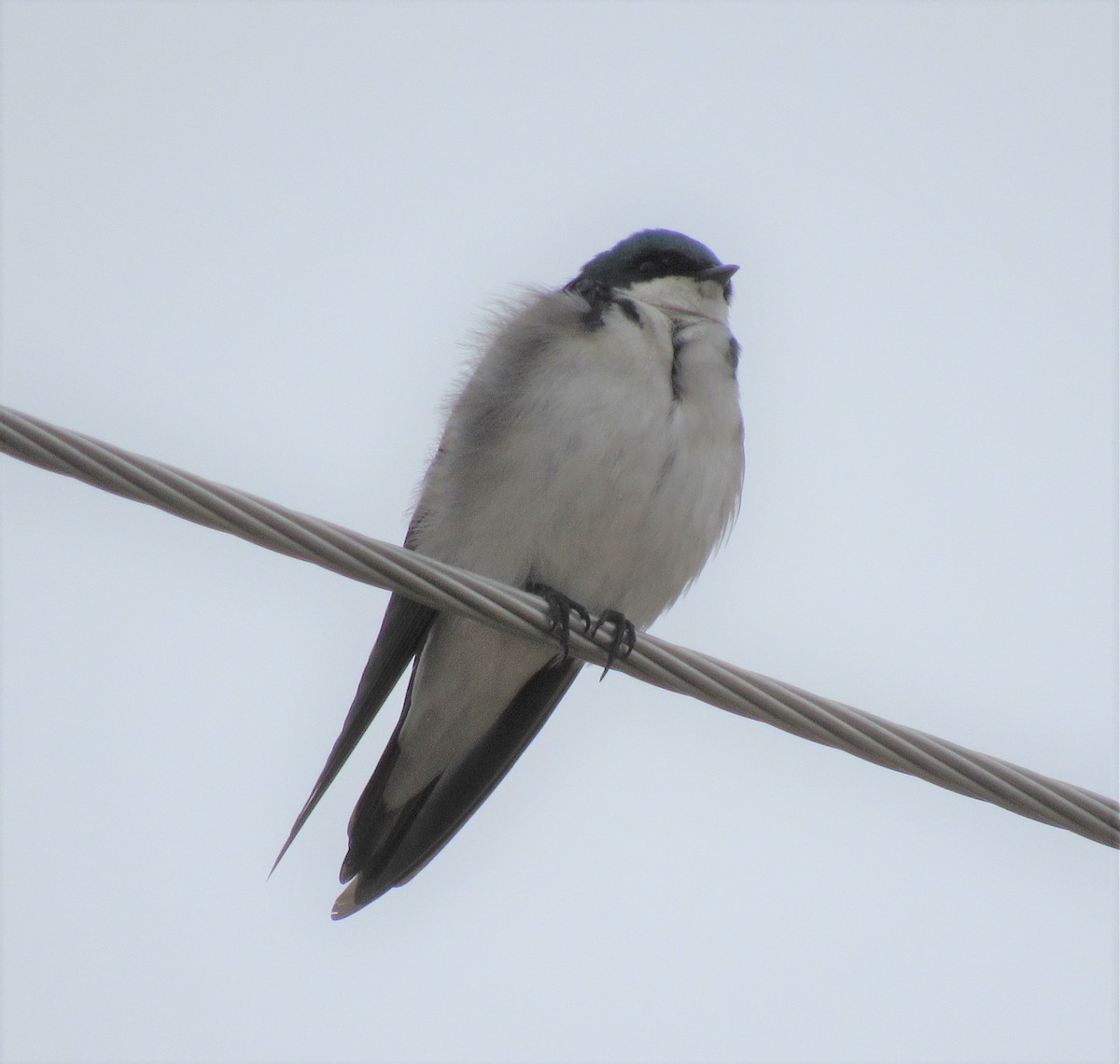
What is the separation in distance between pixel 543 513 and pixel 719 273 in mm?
1169

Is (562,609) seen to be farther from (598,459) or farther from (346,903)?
(346,903)

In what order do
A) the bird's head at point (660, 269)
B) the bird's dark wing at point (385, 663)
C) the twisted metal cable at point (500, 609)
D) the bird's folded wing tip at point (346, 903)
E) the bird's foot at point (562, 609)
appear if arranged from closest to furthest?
the twisted metal cable at point (500, 609)
the bird's foot at point (562, 609)
the bird's dark wing at point (385, 663)
the bird's folded wing tip at point (346, 903)
the bird's head at point (660, 269)

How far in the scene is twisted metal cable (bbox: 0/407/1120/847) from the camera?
2211 mm

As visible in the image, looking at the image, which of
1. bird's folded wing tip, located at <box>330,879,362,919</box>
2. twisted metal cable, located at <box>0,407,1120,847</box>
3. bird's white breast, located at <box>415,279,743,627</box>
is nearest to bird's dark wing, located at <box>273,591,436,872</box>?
bird's white breast, located at <box>415,279,743,627</box>

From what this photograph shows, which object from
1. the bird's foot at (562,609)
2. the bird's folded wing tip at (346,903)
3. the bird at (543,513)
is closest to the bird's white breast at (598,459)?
the bird at (543,513)

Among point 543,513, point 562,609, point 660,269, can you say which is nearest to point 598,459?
point 543,513

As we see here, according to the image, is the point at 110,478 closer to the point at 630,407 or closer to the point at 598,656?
the point at 598,656

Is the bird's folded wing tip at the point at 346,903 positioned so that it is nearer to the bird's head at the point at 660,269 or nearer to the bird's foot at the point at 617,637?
the bird's foot at the point at 617,637

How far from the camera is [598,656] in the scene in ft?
10.7

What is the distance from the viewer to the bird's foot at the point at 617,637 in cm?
279

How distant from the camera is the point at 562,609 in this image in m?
3.44

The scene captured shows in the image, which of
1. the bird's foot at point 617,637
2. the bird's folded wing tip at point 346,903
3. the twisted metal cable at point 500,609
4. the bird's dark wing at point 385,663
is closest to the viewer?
the twisted metal cable at point 500,609

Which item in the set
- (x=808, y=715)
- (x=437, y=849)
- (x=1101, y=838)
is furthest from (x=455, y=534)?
(x=1101, y=838)

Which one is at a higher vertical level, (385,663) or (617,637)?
(617,637)
